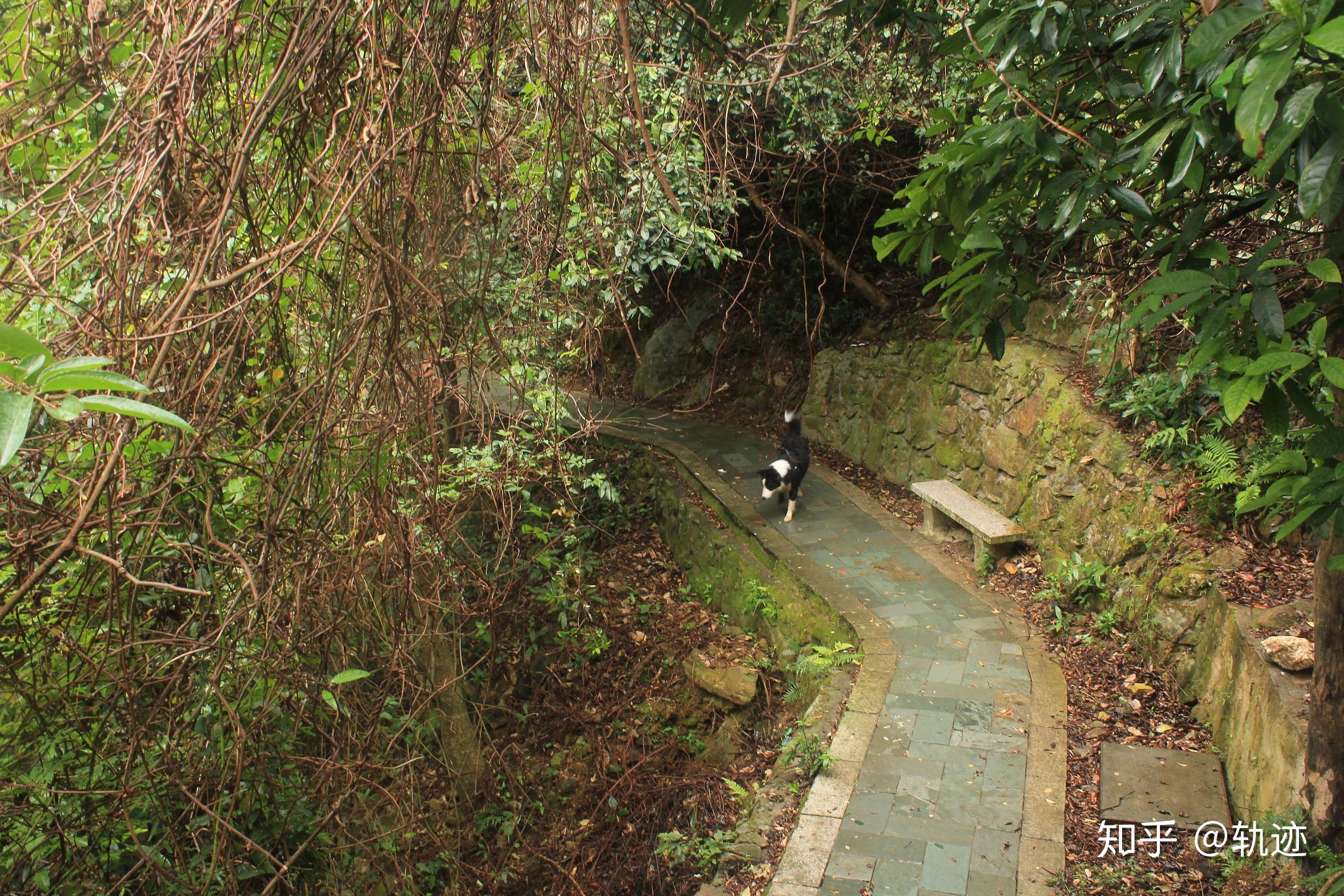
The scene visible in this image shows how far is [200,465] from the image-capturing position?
2479 millimetres

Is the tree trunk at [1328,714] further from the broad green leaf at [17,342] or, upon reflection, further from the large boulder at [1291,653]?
the broad green leaf at [17,342]

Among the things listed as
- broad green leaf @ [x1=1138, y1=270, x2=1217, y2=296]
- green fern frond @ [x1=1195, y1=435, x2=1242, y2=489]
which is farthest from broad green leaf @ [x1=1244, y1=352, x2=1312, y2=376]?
green fern frond @ [x1=1195, y1=435, x2=1242, y2=489]

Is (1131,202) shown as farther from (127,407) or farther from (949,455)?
(949,455)

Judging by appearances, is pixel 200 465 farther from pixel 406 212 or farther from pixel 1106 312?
pixel 1106 312

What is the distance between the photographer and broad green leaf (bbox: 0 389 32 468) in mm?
942

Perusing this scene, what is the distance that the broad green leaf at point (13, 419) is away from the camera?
942mm

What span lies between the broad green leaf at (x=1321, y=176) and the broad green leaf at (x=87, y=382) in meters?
2.25

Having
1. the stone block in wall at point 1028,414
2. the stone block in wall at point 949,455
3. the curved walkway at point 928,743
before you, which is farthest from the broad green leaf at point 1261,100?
the stone block in wall at point 949,455

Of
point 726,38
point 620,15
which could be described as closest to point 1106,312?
point 726,38

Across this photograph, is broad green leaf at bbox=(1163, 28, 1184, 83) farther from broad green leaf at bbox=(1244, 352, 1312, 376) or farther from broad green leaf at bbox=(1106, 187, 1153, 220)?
→ broad green leaf at bbox=(1244, 352, 1312, 376)

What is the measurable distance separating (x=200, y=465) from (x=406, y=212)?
3.15 ft

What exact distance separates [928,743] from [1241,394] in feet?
9.65

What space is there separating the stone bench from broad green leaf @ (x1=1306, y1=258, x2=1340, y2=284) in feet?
14.9

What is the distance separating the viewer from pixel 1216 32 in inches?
82.6
